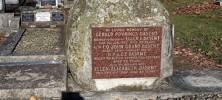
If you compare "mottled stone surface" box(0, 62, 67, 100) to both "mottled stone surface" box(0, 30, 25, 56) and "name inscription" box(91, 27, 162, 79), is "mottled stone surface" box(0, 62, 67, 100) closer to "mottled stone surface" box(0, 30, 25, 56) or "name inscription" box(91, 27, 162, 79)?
"name inscription" box(91, 27, 162, 79)

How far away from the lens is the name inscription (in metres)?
A: 6.82

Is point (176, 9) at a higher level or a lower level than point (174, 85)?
higher

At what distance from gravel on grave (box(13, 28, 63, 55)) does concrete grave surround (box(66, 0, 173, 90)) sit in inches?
67.0

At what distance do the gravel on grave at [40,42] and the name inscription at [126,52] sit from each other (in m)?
1.82

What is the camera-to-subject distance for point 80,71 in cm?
Result: 688

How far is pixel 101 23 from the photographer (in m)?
6.75

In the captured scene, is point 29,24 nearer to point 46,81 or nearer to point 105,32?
point 105,32

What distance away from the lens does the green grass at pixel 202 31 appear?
10797 mm

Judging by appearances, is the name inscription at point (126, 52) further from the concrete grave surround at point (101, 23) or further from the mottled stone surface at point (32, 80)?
the mottled stone surface at point (32, 80)

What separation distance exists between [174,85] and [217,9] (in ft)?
31.4

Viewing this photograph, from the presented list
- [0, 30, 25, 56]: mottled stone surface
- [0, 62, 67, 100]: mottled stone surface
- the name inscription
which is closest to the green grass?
the name inscription

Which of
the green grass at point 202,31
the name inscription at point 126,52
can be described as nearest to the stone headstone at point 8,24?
the green grass at point 202,31

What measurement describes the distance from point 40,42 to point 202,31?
490 cm

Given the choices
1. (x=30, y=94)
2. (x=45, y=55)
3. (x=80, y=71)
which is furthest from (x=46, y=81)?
(x=45, y=55)
